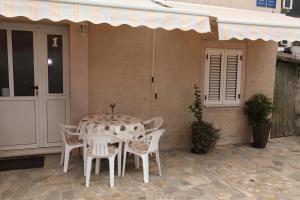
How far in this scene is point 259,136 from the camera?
31.1 feet

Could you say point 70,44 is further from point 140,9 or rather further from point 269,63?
point 269,63

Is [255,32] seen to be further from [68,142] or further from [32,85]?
[32,85]

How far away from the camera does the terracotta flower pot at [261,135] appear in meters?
9.40

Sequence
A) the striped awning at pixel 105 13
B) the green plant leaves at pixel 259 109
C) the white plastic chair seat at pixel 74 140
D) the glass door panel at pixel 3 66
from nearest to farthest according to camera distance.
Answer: the striped awning at pixel 105 13
the white plastic chair seat at pixel 74 140
the glass door panel at pixel 3 66
the green plant leaves at pixel 259 109

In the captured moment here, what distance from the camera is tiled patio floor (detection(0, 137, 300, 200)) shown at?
5.84 m

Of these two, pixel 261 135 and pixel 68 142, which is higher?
pixel 68 142

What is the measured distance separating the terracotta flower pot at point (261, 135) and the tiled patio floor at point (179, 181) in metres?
1.04

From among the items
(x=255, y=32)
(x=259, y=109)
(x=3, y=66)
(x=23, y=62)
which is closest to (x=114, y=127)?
(x=23, y=62)

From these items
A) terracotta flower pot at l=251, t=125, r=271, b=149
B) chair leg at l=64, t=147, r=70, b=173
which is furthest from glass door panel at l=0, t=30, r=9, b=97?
terracotta flower pot at l=251, t=125, r=271, b=149

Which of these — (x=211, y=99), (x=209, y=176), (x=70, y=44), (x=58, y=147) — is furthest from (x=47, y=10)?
(x=211, y=99)

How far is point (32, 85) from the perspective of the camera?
787 centimetres

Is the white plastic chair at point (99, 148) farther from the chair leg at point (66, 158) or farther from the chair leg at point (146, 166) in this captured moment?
Answer: the chair leg at point (66, 158)

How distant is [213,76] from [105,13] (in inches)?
208

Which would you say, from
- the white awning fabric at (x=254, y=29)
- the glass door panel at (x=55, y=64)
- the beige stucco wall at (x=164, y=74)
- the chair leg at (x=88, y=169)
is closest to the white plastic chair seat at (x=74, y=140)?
the chair leg at (x=88, y=169)
